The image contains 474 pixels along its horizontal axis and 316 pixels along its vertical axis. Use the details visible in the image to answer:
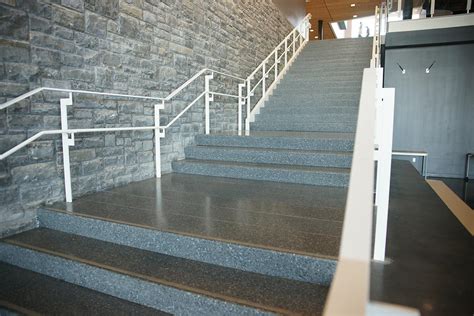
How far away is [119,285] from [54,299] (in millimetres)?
Answer: 325

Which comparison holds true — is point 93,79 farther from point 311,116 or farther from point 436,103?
point 436,103

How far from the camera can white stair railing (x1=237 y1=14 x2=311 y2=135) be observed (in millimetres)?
5082

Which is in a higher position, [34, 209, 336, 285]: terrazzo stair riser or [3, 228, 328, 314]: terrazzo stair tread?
[34, 209, 336, 285]: terrazzo stair riser

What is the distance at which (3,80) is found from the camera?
6.52ft

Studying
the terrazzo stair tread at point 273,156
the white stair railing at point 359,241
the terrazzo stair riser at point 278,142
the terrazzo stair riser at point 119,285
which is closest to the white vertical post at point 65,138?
the terrazzo stair riser at point 119,285

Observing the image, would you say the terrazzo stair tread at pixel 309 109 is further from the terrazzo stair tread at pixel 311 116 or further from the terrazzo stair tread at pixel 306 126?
the terrazzo stair tread at pixel 306 126

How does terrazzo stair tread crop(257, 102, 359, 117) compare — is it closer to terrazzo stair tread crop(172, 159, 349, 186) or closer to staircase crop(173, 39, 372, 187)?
staircase crop(173, 39, 372, 187)

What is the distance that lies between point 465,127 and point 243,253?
19.8ft

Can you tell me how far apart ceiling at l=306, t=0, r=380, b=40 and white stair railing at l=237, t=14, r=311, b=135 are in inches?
105

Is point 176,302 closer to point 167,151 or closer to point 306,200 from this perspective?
point 306,200

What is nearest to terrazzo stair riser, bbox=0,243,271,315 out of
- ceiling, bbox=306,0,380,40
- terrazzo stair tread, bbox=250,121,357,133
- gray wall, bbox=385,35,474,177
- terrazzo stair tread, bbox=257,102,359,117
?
terrazzo stair tread, bbox=250,121,357,133

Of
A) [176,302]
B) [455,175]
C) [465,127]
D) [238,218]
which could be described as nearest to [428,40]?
[465,127]

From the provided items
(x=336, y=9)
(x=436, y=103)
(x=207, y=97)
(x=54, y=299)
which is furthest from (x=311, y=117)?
(x=336, y=9)

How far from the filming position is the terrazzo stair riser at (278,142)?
3.27 meters
